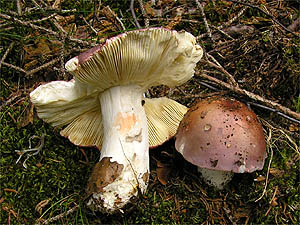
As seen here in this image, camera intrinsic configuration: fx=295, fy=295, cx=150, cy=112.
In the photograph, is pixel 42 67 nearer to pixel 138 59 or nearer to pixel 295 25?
pixel 138 59

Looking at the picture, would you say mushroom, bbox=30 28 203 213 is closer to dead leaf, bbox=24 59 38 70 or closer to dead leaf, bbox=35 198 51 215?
dead leaf, bbox=35 198 51 215

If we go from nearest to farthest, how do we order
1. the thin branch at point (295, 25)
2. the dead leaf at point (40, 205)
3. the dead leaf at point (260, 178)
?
the dead leaf at point (40, 205) < the dead leaf at point (260, 178) < the thin branch at point (295, 25)

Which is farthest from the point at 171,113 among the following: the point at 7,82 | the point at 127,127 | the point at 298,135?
the point at 7,82

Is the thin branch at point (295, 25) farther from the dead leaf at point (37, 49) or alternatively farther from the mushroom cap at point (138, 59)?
the dead leaf at point (37, 49)

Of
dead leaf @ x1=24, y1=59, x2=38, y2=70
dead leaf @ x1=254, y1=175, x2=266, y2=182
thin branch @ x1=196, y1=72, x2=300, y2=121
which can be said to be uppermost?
dead leaf @ x1=24, y1=59, x2=38, y2=70

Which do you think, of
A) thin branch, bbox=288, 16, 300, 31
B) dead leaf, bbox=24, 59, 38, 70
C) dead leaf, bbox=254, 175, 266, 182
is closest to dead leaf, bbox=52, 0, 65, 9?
dead leaf, bbox=24, 59, 38, 70

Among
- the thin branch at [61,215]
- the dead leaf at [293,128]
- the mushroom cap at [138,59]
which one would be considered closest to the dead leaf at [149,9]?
the mushroom cap at [138,59]

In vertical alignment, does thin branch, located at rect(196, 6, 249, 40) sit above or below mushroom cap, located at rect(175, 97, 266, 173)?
above
